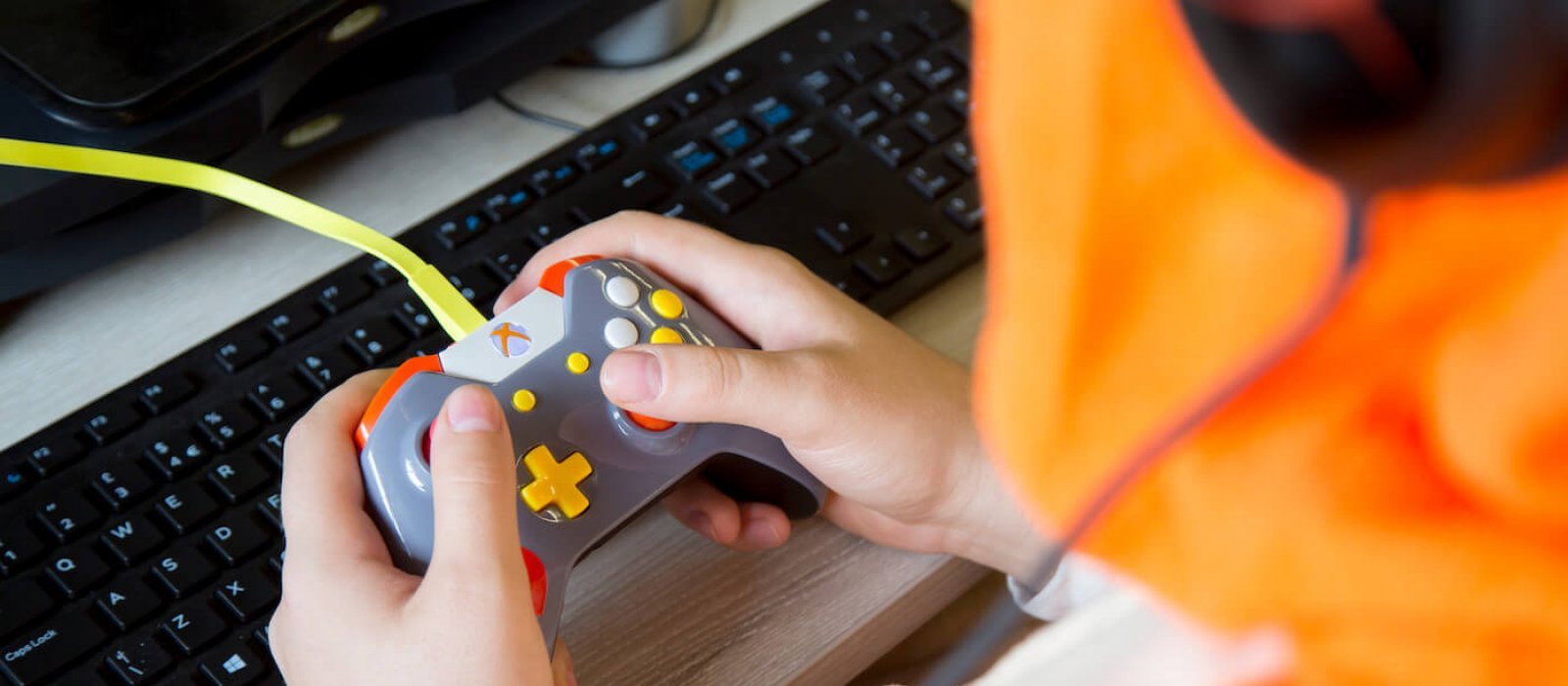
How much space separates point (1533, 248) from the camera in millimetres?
240

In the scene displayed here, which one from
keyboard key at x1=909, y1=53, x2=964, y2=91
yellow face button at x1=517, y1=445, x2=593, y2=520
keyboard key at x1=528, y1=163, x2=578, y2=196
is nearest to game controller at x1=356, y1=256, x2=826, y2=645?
yellow face button at x1=517, y1=445, x2=593, y2=520

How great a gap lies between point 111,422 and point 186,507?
0.05 metres

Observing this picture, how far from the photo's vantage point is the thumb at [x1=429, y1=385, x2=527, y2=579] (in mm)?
421

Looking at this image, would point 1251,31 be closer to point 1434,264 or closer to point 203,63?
point 1434,264

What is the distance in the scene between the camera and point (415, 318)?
0.56 m

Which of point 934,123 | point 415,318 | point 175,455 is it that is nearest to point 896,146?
point 934,123

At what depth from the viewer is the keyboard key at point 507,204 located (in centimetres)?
60

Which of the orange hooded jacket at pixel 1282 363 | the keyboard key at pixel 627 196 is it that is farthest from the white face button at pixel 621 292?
the orange hooded jacket at pixel 1282 363

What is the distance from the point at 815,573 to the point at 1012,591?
0.25ft

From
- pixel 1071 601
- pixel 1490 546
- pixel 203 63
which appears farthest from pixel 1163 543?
pixel 203 63

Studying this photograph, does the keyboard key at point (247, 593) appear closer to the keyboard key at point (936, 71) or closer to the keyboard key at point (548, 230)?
the keyboard key at point (548, 230)

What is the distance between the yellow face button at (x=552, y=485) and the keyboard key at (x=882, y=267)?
0.58ft

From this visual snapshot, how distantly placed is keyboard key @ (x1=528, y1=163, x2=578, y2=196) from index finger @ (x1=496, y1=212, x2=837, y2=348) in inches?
2.6

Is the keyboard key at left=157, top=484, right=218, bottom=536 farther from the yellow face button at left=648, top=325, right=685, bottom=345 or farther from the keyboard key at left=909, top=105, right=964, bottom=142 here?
the keyboard key at left=909, top=105, right=964, bottom=142
